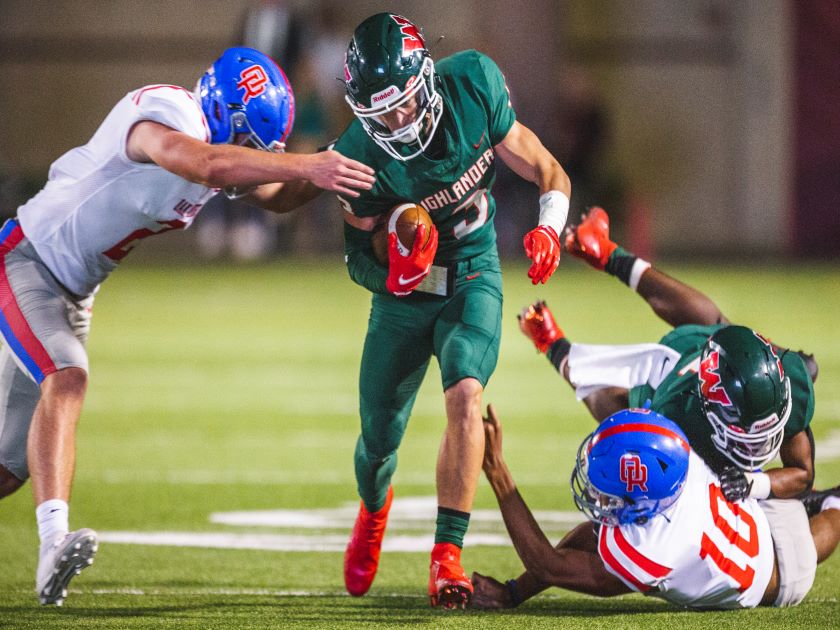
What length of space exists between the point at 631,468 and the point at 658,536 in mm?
226

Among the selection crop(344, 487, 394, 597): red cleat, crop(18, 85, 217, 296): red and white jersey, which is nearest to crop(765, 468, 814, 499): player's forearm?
crop(344, 487, 394, 597): red cleat

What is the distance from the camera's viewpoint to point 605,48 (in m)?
17.2

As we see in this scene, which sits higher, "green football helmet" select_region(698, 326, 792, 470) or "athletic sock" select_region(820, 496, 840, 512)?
"green football helmet" select_region(698, 326, 792, 470)

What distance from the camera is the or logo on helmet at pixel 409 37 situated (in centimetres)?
434

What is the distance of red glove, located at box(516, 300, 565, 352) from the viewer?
5305mm

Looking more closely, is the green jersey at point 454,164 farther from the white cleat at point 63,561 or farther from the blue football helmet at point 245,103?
the white cleat at point 63,561

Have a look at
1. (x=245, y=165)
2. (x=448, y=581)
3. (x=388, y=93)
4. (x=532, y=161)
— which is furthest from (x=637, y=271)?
(x=245, y=165)

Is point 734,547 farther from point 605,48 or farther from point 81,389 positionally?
point 605,48

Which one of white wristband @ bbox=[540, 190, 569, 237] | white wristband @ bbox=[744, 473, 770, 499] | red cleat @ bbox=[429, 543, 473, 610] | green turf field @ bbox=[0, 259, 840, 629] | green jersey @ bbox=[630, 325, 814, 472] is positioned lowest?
green turf field @ bbox=[0, 259, 840, 629]

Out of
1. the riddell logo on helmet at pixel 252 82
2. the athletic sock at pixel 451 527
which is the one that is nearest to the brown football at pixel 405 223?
the riddell logo on helmet at pixel 252 82

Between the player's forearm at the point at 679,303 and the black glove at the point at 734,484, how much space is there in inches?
45.1

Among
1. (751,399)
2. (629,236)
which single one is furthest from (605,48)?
(751,399)

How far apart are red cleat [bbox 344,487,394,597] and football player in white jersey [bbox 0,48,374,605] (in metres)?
1.00

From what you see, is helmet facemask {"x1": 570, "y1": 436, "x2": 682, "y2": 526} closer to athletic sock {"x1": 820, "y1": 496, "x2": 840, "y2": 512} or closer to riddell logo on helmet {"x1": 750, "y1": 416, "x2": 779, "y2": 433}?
riddell logo on helmet {"x1": 750, "y1": 416, "x2": 779, "y2": 433}
